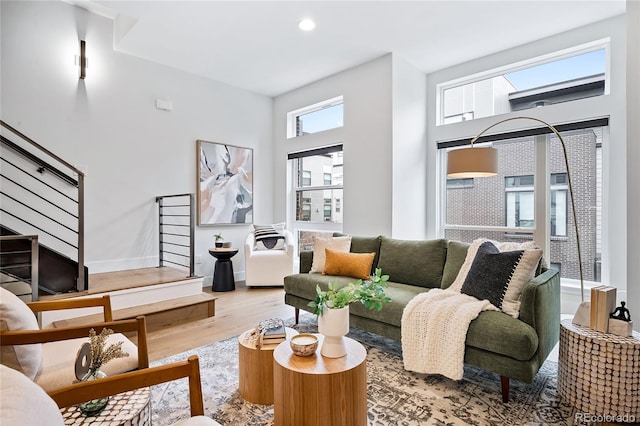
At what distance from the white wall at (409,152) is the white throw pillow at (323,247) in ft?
2.70

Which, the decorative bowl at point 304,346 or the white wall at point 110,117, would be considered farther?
the white wall at point 110,117

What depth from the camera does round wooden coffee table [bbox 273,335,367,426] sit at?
1.46 meters

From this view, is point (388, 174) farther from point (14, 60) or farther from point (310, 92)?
point (14, 60)

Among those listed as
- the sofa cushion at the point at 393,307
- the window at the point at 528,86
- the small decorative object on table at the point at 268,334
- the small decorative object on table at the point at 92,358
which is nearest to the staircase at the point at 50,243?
the small decorative object on table at the point at 268,334

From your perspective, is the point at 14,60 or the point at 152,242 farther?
the point at 152,242

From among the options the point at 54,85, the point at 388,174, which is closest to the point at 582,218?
the point at 388,174

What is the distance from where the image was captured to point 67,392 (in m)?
1.00

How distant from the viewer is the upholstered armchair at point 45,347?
1292 mm

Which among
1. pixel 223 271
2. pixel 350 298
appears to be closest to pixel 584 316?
pixel 350 298

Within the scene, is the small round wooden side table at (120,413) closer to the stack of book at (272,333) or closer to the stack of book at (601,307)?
the stack of book at (272,333)

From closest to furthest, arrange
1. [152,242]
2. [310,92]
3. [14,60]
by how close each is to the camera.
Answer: [14,60], [152,242], [310,92]

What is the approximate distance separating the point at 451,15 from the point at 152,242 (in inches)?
170

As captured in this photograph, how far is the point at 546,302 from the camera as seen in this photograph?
6.74ft

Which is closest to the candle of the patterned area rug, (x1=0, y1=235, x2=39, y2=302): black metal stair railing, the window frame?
the patterned area rug
